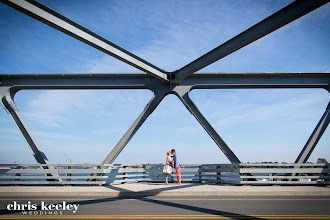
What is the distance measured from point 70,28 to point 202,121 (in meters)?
8.23

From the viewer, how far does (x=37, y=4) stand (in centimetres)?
730

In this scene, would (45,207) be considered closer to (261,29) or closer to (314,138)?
(261,29)

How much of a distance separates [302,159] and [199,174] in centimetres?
566

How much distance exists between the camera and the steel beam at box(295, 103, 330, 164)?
42.2 feet

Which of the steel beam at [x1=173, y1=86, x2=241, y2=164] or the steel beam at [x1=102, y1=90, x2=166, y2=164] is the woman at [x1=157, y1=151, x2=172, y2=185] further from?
the steel beam at [x1=173, y1=86, x2=241, y2=164]

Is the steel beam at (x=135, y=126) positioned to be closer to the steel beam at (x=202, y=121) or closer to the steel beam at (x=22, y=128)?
the steel beam at (x=202, y=121)

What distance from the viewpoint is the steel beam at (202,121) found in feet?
42.8

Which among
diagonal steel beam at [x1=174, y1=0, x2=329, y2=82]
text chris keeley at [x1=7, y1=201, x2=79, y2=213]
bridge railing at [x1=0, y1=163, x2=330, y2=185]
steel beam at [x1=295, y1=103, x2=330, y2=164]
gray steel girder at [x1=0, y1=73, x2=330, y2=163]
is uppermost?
gray steel girder at [x1=0, y1=73, x2=330, y2=163]

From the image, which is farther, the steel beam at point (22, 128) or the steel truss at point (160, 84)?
the steel beam at point (22, 128)

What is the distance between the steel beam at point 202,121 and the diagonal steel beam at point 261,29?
6.56 ft

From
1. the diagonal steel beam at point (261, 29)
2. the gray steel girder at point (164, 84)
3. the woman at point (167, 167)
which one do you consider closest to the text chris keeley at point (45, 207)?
the woman at point (167, 167)

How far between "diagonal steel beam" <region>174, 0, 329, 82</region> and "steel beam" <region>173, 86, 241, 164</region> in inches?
78.7

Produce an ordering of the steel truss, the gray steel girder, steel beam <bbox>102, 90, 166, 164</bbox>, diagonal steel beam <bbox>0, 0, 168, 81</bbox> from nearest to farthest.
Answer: diagonal steel beam <bbox>0, 0, 168, 81</bbox> → the steel truss → steel beam <bbox>102, 90, 166, 164</bbox> → the gray steel girder

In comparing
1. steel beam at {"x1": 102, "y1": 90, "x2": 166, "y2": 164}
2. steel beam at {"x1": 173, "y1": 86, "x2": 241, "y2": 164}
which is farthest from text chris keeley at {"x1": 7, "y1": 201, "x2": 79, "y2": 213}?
steel beam at {"x1": 173, "y1": 86, "x2": 241, "y2": 164}
